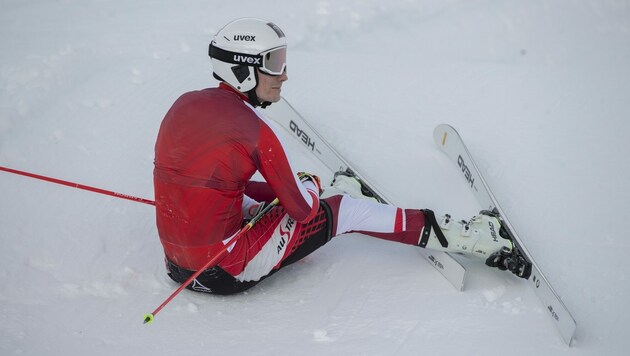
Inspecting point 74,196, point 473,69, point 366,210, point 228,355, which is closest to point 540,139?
point 473,69

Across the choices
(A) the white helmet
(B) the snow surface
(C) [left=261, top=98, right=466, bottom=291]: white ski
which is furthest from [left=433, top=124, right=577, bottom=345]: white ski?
(A) the white helmet

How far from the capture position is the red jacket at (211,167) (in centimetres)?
341

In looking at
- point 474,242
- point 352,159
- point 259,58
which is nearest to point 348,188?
point 352,159

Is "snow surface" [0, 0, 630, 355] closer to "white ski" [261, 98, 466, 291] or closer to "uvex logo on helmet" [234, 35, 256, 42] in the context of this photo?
"white ski" [261, 98, 466, 291]

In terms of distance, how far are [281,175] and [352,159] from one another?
1.98 metres

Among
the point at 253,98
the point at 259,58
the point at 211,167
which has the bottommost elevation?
the point at 211,167

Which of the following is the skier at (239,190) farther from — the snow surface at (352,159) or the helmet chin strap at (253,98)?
the snow surface at (352,159)

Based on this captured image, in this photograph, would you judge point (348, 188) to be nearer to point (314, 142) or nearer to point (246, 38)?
point (314, 142)

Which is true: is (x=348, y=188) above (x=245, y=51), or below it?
below

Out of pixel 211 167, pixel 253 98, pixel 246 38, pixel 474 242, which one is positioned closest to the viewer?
→ pixel 211 167

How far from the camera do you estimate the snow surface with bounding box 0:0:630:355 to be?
12.3 feet

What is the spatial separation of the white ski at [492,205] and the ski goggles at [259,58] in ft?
6.40

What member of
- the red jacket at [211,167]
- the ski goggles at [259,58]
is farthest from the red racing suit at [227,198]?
the ski goggles at [259,58]

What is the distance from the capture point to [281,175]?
348 cm
